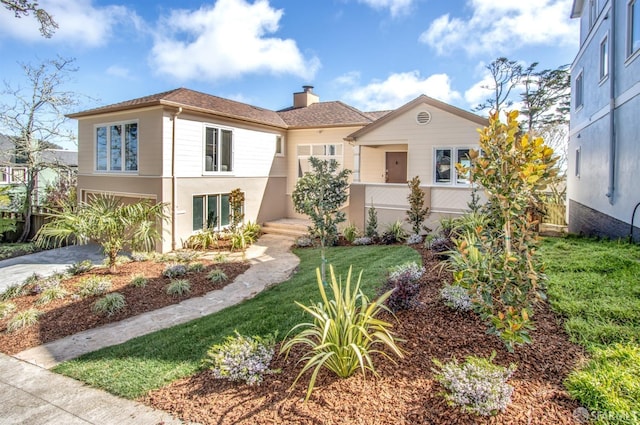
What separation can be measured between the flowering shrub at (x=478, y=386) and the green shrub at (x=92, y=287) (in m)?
7.06

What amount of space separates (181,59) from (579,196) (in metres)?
18.8

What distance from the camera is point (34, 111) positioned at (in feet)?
51.3

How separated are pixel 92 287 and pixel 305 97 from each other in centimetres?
1566

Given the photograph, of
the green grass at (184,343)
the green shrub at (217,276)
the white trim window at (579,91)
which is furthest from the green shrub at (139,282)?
the white trim window at (579,91)

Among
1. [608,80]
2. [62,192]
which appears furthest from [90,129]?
[608,80]

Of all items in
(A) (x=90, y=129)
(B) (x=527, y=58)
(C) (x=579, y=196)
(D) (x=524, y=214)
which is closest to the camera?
(D) (x=524, y=214)

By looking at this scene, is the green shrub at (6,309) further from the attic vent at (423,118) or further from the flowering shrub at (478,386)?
the attic vent at (423,118)

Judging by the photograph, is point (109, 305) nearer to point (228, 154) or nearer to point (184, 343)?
point (184, 343)

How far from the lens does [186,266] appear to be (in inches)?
378

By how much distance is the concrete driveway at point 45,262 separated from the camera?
9875mm

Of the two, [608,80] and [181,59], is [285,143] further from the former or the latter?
[608,80]

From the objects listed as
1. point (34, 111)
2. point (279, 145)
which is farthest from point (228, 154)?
point (34, 111)

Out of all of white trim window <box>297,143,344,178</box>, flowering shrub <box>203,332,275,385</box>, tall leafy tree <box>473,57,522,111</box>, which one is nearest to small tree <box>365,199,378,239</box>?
white trim window <box>297,143,344,178</box>

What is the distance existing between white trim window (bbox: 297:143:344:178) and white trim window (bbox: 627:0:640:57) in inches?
398
